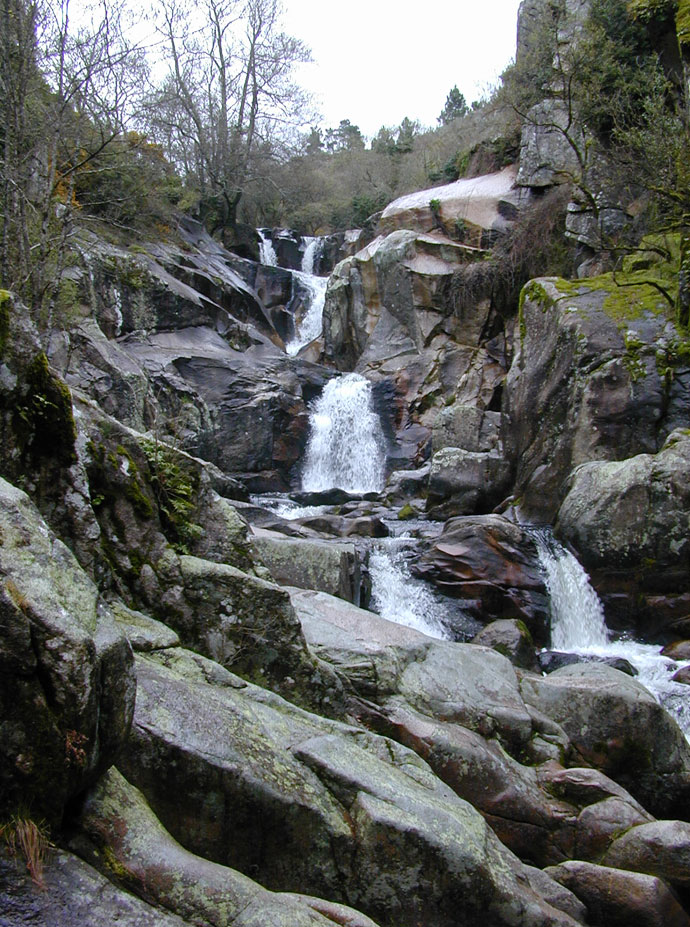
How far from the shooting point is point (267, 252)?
32.1 meters

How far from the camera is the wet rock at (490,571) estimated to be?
10250 mm

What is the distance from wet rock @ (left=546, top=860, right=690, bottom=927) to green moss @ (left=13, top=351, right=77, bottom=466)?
14.2 feet

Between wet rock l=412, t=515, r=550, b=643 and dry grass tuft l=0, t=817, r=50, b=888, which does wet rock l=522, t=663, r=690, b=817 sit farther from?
dry grass tuft l=0, t=817, r=50, b=888

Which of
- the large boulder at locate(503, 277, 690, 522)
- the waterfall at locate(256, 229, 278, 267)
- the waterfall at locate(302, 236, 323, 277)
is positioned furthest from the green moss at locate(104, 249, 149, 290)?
the waterfall at locate(302, 236, 323, 277)

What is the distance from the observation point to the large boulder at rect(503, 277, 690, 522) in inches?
485

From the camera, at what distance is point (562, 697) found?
6.11 meters

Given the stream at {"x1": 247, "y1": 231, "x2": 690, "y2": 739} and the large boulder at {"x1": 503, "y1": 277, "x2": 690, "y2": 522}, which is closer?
the stream at {"x1": 247, "y1": 231, "x2": 690, "y2": 739}

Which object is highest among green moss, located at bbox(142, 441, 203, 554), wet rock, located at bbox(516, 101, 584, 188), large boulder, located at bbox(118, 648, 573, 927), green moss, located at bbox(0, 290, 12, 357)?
wet rock, located at bbox(516, 101, 584, 188)

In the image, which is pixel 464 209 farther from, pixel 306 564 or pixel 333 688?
pixel 333 688

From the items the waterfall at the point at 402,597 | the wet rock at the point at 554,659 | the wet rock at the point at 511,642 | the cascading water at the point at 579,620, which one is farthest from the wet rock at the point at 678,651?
the waterfall at the point at 402,597

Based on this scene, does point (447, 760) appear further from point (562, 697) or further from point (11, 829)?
point (11, 829)

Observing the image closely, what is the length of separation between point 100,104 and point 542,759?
1014 cm

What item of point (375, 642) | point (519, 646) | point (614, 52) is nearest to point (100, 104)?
point (375, 642)

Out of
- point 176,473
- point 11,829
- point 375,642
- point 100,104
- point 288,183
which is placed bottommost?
point 375,642
